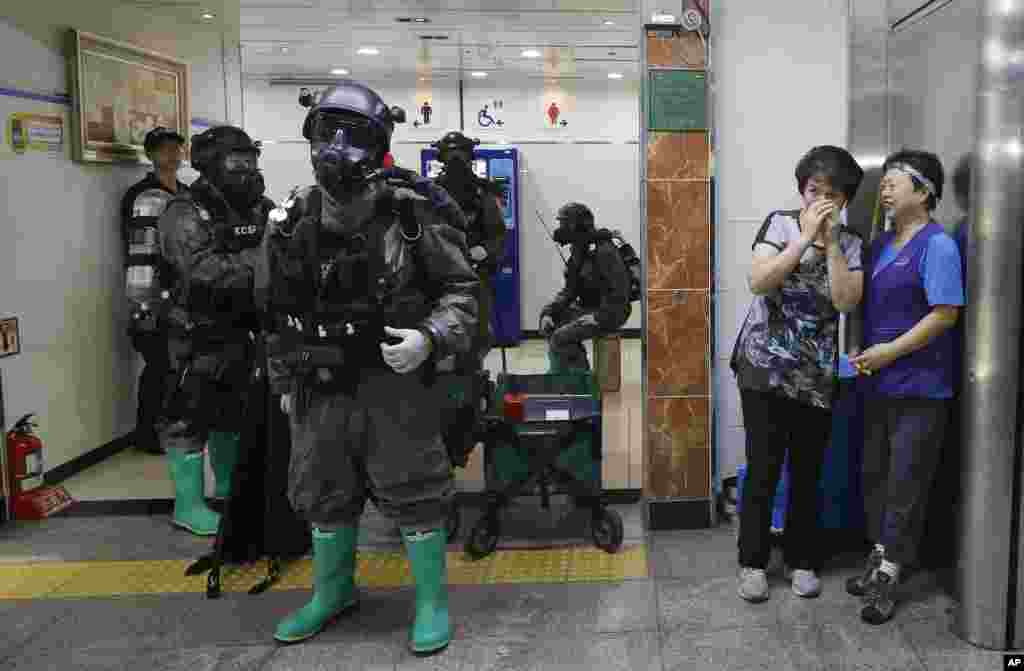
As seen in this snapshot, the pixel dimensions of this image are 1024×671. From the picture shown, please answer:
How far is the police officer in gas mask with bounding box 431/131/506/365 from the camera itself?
403 cm

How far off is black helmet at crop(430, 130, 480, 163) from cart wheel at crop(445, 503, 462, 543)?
1617 mm

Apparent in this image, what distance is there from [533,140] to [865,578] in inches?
112

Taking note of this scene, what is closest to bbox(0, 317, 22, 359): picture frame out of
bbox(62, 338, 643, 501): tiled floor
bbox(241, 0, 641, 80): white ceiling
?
bbox(62, 338, 643, 501): tiled floor

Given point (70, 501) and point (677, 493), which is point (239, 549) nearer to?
point (70, 501)

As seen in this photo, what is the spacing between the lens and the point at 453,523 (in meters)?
3.84

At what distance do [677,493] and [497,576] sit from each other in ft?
2.98

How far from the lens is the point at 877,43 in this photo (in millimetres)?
3680

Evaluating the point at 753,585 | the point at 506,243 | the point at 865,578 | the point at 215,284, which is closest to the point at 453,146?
the point at 506,243

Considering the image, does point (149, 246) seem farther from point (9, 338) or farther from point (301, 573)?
point (301, 573)

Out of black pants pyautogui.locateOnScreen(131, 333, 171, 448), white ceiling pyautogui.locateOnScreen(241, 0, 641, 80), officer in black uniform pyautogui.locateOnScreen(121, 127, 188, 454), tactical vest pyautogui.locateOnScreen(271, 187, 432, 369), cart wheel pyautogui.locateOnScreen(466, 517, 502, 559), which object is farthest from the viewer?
black pants pyautogui.locateOnScreen(131, 333, 171, 448)

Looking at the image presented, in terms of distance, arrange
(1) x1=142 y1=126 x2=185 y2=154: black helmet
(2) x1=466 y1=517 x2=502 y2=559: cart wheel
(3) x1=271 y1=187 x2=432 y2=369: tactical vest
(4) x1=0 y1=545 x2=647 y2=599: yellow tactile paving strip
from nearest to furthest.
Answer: (3) x1=271 y1=187 x2=432 y2=369: tactical vest < (4) x1=0 y1=545 x2=647 y2=599: yellow tactile paving strip < (2) x1=466 y1=517 x2=502 y2=559: cart wheel < (1) x1=142 y1=126 x2=185 y2=154: black helmet

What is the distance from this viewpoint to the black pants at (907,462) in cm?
294

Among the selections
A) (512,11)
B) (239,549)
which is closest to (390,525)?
(239,549)

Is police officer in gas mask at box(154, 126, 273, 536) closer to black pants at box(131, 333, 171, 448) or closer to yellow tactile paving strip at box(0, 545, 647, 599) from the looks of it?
yellow tactile paving strip at box(0, 545, 647, 599)
